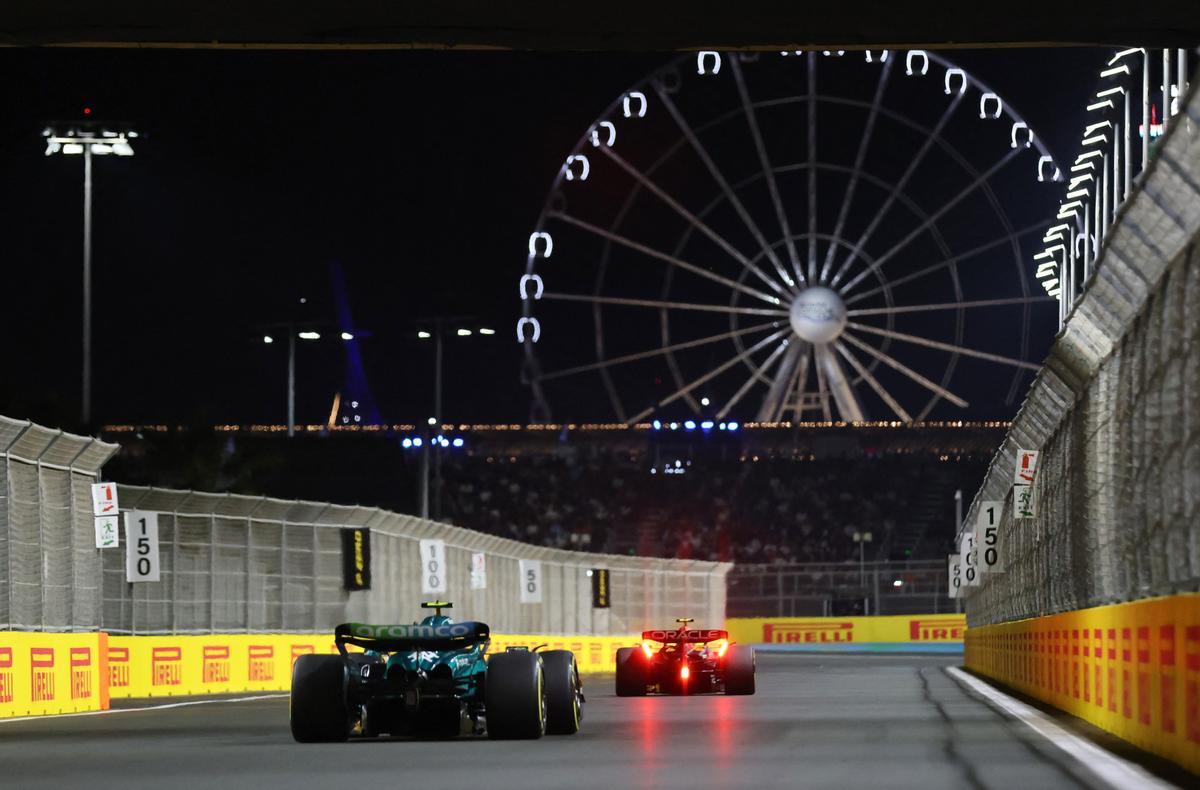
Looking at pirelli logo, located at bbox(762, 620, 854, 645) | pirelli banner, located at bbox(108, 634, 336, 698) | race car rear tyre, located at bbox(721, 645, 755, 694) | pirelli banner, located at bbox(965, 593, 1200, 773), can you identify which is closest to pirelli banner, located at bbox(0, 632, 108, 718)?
pirelli banner, located at bbox(108, 634, 336, 698)

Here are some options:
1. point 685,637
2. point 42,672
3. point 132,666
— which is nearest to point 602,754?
point 42,672

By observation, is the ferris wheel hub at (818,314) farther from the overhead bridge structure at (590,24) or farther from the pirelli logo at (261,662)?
the overhead bridge structure at (590,24)

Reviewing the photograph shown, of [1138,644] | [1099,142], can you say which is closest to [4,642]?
[1138,644]

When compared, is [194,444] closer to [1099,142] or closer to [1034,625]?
[1099,142]

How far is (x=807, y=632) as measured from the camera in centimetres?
7488

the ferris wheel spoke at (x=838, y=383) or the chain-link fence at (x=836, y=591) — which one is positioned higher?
the ferris wheel spoke at (x=838, y=383)

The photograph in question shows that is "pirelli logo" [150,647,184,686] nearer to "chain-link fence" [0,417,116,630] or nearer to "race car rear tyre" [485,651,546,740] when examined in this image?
"chain-link fence" [0,417,116,630]

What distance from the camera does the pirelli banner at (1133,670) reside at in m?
11.2

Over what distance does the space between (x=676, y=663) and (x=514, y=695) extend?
12.7m

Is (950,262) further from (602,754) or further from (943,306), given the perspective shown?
(602,754)

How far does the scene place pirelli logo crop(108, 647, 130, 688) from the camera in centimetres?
2756

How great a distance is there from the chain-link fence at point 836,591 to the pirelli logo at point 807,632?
45 centimetres

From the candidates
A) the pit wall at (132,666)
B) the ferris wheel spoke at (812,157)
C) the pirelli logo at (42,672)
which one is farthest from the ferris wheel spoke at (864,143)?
the pirelli logo at (42,672)

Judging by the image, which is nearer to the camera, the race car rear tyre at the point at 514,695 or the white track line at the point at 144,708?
the race car rear tyre at the point at 514,695
